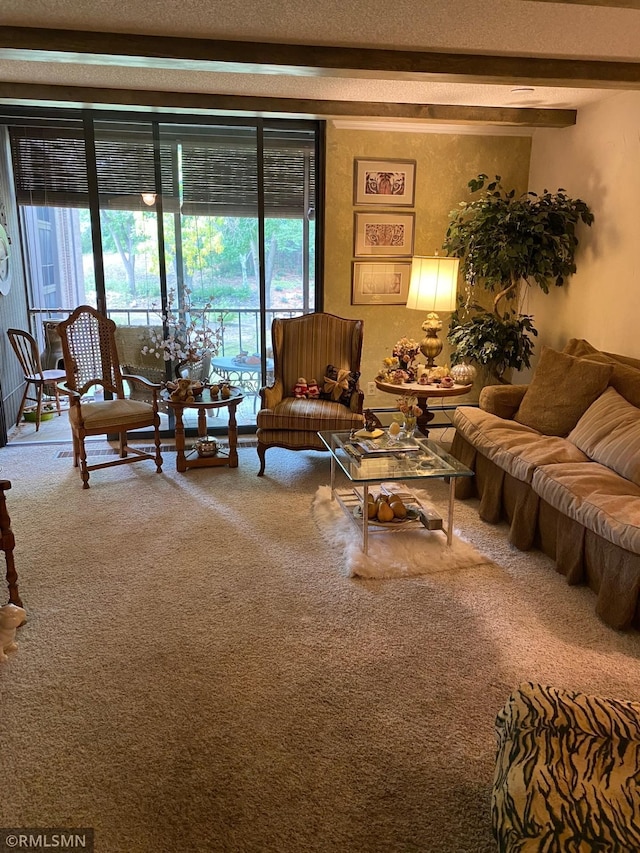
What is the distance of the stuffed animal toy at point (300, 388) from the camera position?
4.52 metres

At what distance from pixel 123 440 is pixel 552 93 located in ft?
12.7

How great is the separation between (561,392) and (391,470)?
1.22 m

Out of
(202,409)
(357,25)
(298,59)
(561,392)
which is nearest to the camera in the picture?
(357,25)

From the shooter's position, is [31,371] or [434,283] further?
[31,371]

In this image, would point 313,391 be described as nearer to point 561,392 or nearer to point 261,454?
point 261,454

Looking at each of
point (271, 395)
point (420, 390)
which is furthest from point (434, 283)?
point (271, 395)

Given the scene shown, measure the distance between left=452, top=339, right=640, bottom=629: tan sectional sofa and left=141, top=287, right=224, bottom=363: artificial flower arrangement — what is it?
2252 mm

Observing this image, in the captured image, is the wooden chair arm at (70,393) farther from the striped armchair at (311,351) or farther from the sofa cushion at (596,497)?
the sofa cushion at (596,497)

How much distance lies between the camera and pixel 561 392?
3672mm

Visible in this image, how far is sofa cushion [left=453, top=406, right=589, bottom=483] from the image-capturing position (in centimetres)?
326

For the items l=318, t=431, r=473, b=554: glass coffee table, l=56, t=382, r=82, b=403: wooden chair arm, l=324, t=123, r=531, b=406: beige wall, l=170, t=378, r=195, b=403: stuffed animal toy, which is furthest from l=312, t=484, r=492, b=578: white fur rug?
l=324, t=123, r=531, b=406: beige wall

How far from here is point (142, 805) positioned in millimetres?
1754

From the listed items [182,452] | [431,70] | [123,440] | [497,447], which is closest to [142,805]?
[497,447]

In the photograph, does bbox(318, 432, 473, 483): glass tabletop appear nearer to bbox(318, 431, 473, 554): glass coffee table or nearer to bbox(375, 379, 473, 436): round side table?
bbox(318, 431, 473, 554): glass coffee table
